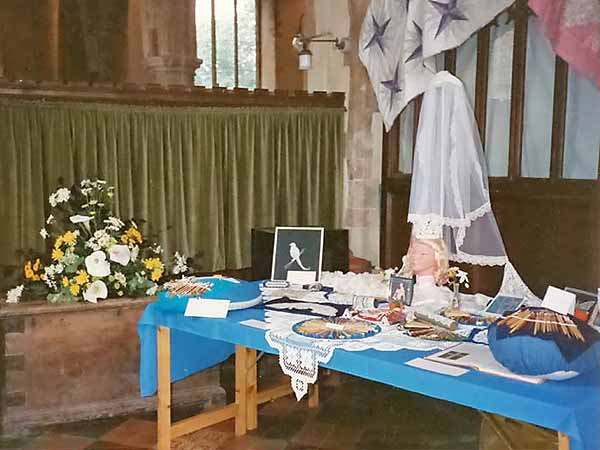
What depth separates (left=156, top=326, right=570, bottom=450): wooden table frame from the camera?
325 centimetres

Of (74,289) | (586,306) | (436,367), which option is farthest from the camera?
(74,289)

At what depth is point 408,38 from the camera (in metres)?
4.51

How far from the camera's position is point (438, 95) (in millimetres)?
3256

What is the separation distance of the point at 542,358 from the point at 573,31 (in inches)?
68.8

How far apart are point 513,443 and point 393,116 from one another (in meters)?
2.76

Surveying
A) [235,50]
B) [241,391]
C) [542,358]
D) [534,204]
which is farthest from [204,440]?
[235,50]

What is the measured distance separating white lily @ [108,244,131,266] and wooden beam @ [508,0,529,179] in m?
2.07

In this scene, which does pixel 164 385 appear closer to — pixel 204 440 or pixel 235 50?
pixel 204 440

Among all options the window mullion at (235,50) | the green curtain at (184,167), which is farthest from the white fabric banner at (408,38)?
the window mullion at (235,50)

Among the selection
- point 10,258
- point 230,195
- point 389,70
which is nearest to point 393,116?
point 389,70

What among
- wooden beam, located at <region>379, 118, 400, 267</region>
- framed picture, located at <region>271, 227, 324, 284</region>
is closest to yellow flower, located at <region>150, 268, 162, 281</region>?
framed picture, located at <region>271, 227, 324, 284</region>

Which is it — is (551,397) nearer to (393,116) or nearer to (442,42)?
(442,42)

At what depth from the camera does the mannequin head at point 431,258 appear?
2965 millimetres

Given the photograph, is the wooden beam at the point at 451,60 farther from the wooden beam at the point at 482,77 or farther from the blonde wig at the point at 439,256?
the blonde wig at the point at 439,256
